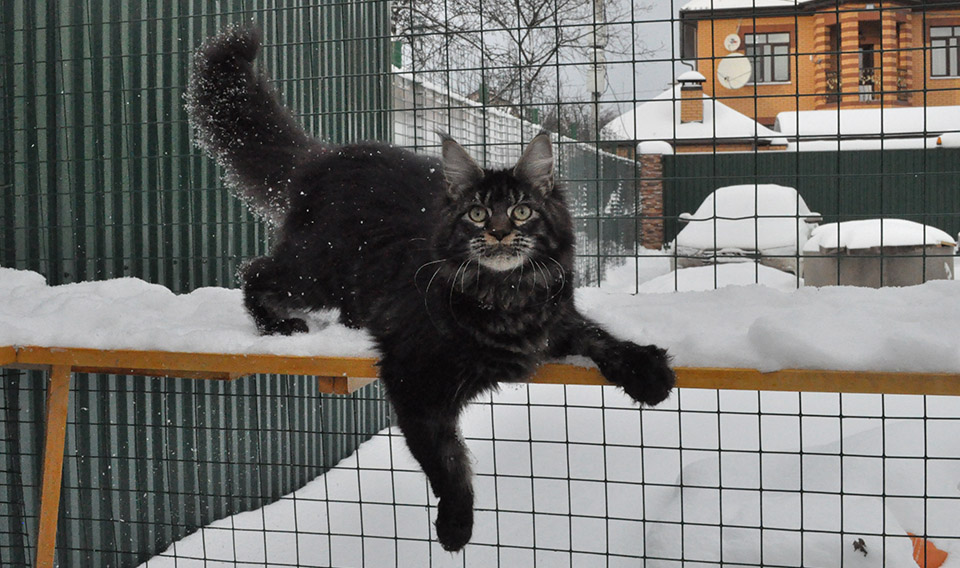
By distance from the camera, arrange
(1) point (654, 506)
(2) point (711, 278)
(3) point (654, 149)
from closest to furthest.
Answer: (1) point (654, 506), (2) point (711, 278), (3) point (654, 149)

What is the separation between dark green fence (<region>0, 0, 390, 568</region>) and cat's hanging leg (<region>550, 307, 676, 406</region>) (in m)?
1.15

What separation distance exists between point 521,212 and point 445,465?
2.16ft

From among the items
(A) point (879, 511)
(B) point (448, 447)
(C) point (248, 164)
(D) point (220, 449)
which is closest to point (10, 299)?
(C) point (248, 164)

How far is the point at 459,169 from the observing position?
6.63ft

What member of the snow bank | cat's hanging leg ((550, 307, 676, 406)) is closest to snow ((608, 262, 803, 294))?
the snow bank

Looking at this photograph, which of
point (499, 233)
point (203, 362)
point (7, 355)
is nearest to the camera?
point (499, 233)

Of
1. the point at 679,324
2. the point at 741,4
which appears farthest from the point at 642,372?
the point at 741,4

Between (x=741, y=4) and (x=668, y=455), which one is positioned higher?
(x=741, y=4)

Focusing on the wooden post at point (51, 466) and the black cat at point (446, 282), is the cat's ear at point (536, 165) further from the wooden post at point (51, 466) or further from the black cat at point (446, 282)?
the wooden post at point (51, 466)

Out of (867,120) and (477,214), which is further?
(867,120)

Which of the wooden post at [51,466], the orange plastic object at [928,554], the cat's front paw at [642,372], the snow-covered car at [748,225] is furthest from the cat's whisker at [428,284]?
the snow-covered car at [748,225]

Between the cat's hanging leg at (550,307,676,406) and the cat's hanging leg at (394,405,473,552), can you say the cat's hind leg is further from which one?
the cat's hanging leg at (550,307,676,406)

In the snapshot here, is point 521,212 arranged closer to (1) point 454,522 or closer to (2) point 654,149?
(1) point 454,522

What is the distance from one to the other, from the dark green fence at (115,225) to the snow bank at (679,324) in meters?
0.30
